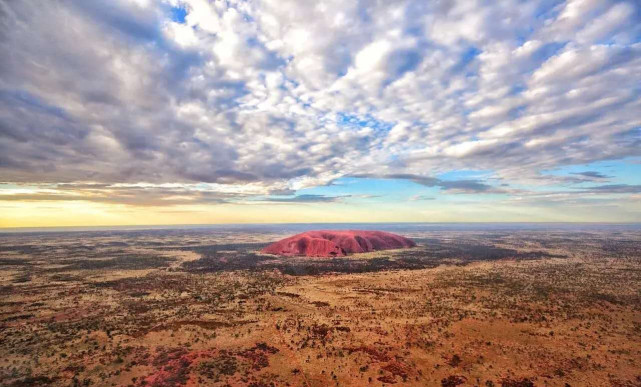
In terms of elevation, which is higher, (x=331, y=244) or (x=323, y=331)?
(x=331, y=244)

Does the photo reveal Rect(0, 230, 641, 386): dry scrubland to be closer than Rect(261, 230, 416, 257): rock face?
Yes

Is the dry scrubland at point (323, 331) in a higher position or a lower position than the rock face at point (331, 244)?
lower

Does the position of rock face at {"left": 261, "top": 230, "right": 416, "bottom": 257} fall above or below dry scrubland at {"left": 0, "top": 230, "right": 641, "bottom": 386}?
above

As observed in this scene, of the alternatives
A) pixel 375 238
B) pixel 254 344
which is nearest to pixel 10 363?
pixel 254 344

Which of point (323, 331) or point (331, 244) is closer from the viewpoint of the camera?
point (323, 331)
